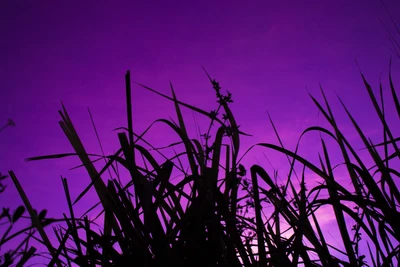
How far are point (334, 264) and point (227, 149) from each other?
705mm

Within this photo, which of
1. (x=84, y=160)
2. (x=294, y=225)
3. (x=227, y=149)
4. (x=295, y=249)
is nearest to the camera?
(x=295, y=249)

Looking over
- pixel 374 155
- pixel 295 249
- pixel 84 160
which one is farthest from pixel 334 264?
pixel 84 160

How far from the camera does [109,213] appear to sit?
4.36 ft

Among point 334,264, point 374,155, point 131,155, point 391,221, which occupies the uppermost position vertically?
point 374,155

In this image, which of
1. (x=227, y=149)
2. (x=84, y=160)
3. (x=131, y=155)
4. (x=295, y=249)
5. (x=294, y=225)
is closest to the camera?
(x=295, y=249)

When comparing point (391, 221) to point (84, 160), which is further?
point (84, 160)

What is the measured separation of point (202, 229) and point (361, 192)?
667mm

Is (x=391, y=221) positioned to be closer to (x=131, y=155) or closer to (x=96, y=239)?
(x=131, y=155)

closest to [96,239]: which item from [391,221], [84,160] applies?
[84,160]

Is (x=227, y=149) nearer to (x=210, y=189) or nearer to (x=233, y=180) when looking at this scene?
(x=233, y=180)

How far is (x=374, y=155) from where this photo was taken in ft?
4.87

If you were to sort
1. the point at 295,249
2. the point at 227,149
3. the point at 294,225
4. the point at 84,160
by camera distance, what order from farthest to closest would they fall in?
1. the point at 227,149
2. the point at 84,160
3. the point at 294,225
4. the point at 295,249

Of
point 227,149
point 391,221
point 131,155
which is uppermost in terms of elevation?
point 227,149

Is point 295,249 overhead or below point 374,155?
below
